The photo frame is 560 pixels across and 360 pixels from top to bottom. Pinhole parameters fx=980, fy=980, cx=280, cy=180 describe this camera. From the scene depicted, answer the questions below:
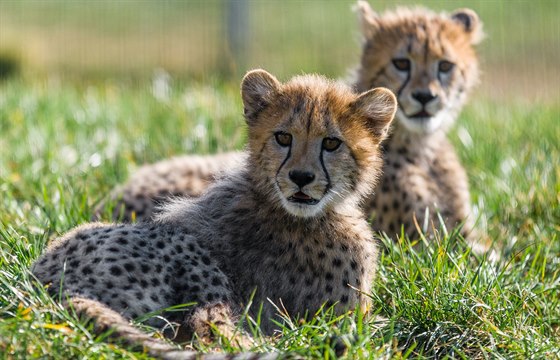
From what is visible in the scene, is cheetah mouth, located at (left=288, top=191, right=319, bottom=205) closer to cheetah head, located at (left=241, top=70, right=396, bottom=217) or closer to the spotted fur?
cheetah head, located at (left=241, top=70, right=396, bottom=217)

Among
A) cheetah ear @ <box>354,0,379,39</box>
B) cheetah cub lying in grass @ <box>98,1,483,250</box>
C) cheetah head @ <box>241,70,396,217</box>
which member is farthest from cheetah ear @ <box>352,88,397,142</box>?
cheetah ear @ <box>354,0,379,39</box>

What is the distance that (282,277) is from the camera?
3.74 m

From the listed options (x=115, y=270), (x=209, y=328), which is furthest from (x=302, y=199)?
(x=115, y=270)

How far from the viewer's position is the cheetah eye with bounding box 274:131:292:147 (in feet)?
12.3

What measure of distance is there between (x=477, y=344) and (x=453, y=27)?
2348 mm

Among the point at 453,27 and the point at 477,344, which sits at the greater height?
the point at 453,27

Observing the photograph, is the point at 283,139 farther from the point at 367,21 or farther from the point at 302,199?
the point at 367,21

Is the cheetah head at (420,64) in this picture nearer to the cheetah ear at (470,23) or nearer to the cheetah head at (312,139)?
the cheetah ear at (470,23)

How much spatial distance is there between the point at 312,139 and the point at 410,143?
5.26ft

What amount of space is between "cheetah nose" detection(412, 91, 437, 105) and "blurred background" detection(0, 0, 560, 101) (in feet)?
17.6

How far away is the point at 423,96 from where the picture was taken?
504 centimetres

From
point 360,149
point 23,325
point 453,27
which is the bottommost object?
point 23,325

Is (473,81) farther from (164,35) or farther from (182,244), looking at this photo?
(164,35)

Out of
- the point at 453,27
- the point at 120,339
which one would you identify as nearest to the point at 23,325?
the point at 120,339
